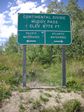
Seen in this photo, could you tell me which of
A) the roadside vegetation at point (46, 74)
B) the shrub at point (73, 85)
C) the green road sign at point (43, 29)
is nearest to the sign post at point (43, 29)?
the green road sign at point (43, 29)

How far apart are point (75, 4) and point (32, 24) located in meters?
31.3

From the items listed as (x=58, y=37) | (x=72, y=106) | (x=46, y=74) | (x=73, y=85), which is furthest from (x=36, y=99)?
(x=46, y=74)

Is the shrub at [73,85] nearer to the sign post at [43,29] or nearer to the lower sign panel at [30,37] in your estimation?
the sign post at [43,29]

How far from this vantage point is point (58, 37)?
11.7 m

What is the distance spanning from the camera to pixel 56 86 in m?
11.6

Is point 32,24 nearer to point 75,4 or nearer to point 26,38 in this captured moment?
point 26,38

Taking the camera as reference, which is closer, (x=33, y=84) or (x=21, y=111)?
(x=21, y=111)

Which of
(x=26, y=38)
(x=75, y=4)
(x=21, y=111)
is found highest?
(x=75, y=4)

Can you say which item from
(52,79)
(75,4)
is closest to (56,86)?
(52,79)

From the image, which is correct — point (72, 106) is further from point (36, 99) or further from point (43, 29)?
point (43, 29)

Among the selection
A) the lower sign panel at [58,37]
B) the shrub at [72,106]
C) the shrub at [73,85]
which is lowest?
the shrub at [72,106]

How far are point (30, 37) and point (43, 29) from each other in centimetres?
61

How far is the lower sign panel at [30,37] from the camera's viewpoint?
11406 mm

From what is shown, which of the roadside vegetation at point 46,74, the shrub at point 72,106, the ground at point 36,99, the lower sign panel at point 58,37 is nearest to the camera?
the shrub at point 72,106
